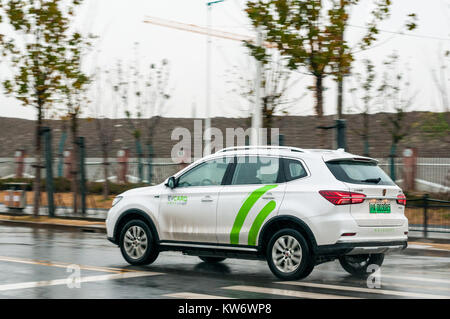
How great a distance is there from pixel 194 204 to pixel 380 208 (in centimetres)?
287

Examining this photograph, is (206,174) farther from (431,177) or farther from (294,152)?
(431,177)

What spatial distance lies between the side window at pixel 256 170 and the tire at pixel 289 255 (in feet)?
2.84

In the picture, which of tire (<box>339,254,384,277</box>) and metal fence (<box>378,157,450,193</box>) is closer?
tire (<box>339,254,384,277</box>)

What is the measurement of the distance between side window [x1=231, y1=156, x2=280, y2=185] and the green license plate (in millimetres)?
1395

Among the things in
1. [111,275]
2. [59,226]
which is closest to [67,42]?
[59,226]

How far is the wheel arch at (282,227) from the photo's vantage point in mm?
9750

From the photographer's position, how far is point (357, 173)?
398 inches

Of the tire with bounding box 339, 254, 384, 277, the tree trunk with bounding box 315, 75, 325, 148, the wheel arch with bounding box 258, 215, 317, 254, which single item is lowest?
the tire with bounding box 339, 254, 384, 277

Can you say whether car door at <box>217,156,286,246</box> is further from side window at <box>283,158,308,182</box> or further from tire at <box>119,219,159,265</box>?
tire at <box>119,219,159,265</box>

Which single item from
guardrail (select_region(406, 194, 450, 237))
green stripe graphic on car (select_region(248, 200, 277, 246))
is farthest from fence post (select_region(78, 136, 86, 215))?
green stripe graphic on car (select_region(248, 200, 277, 246))

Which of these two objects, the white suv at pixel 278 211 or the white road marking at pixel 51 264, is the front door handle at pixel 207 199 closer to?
the white suv at pixel 278 211

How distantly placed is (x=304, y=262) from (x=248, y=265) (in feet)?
8.80

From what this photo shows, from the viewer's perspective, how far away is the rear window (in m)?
9.95

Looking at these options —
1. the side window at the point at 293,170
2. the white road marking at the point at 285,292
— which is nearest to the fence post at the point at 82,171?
the side window at the point at 293,170
